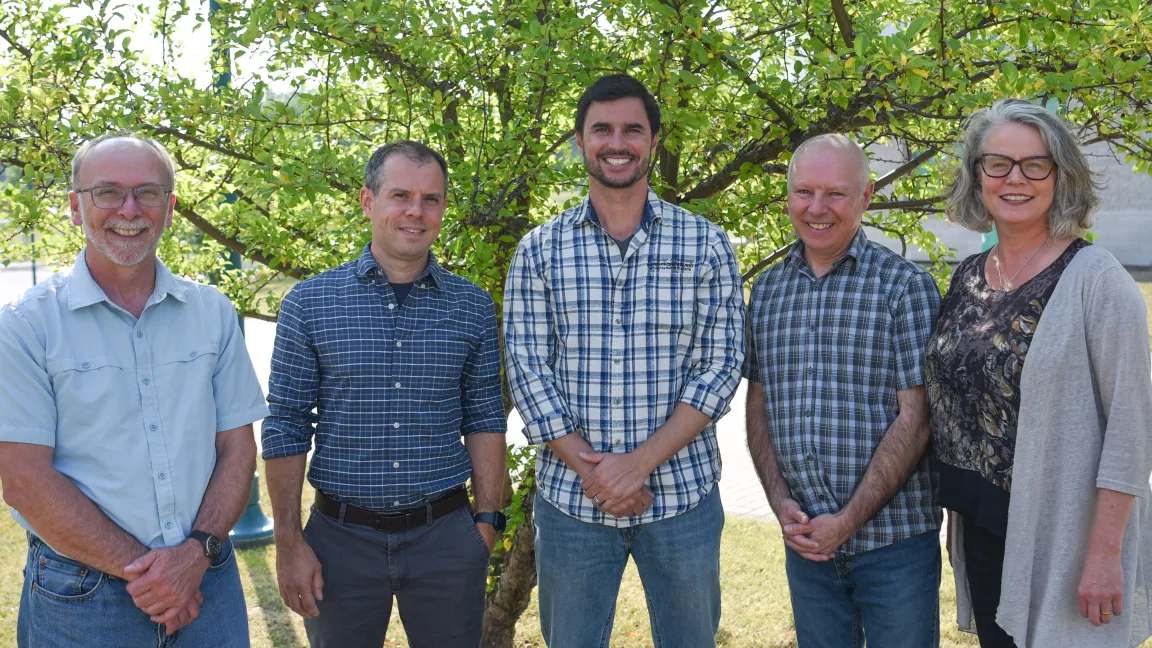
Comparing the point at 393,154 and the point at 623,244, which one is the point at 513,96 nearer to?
the point at 393,154

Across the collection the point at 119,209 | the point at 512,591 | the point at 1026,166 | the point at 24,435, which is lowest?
the point at 512,591

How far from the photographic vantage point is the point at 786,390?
10.8 feet

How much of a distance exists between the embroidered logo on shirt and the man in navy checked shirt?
67 centimetres

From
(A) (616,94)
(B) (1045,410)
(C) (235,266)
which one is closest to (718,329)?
(A) (616,94)

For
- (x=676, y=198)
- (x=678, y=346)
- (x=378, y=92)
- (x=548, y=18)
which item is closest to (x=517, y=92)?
(x=548, y=18)

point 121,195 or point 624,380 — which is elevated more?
point 121,195

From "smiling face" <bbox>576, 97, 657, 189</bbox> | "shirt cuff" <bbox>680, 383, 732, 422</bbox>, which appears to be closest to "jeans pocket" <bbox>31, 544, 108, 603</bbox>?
"shirt cuff" <bbox>680, 383, 732, 422</bbox>

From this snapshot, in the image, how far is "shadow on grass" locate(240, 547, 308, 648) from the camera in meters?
5.65

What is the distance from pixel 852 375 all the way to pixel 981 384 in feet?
1.35

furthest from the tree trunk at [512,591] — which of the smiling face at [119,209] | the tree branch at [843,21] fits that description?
→ the tree branch at [843,21]

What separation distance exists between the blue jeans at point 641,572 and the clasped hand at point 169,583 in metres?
1.06

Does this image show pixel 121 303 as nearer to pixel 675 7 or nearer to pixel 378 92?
pixel 675 7

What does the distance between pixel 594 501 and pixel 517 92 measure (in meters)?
2.09

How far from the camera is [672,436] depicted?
3086 mm
